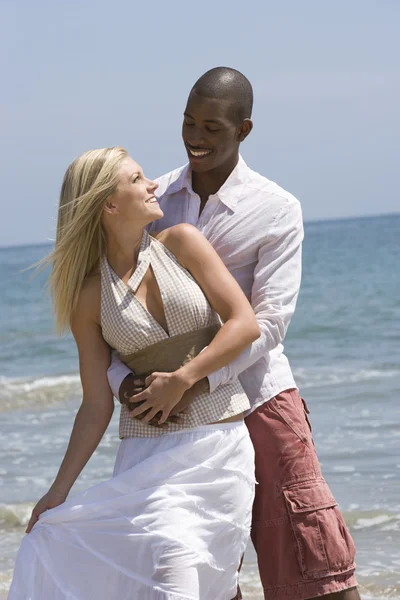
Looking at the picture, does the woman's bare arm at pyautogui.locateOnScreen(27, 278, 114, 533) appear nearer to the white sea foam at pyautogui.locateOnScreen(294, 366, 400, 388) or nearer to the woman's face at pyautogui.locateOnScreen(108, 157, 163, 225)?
the woman's face at pyautogui.locateOnScreen(108, 157, 163, 225)

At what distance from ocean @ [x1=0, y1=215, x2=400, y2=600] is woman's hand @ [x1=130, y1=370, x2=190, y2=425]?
0.48m

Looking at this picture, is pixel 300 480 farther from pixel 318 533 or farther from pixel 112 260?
pixel 112 260

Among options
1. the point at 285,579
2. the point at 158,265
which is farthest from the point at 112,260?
the point at 285,579

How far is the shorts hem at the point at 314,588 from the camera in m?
3.22

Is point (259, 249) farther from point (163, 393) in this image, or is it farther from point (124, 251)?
point (163, 393)

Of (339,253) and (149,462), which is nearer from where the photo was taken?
(149,462)

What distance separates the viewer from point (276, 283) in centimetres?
324

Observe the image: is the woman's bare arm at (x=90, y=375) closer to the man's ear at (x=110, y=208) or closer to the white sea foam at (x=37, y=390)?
the man's ear at (x=110, y=208)

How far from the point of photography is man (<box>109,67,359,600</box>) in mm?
3234

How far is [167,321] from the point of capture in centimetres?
308

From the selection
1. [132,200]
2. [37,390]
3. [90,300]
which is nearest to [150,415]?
[90,300]

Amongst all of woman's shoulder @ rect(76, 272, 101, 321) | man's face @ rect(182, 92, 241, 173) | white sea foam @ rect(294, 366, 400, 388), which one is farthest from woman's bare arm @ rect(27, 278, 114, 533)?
white sea foam @ rect(294, 366, 400, 388)

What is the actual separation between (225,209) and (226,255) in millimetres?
158

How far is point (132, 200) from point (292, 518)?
3.60 ft
